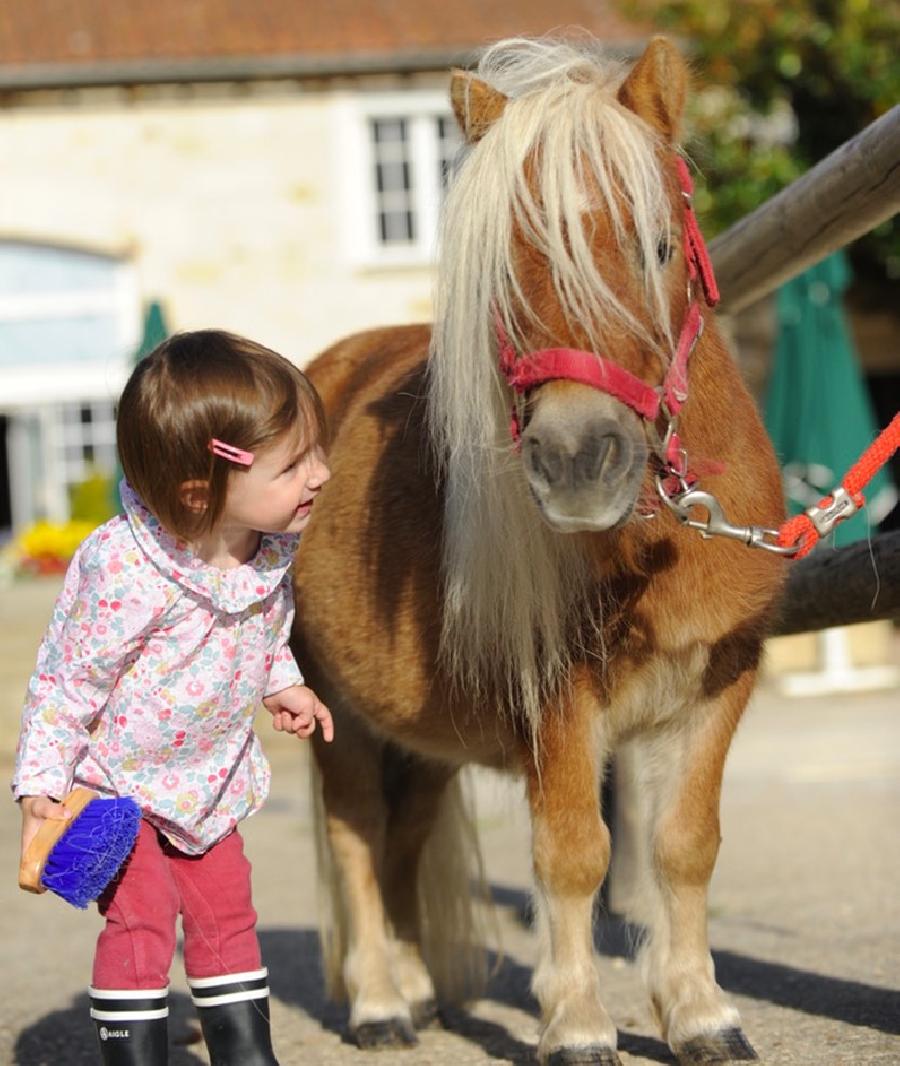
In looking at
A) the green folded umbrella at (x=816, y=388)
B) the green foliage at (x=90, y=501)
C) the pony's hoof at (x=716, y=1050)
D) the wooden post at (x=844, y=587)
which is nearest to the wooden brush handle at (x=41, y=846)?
the pony's hoof at (x=716, y=1050)

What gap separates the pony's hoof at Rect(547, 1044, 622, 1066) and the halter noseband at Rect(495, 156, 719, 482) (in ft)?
3.64

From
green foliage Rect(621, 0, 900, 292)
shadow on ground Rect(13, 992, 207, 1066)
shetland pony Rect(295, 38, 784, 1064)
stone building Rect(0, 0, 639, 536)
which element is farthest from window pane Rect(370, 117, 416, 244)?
shetland pony Rect(295, 38, 784, 1064)

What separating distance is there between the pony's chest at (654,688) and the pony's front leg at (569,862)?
0.19ft

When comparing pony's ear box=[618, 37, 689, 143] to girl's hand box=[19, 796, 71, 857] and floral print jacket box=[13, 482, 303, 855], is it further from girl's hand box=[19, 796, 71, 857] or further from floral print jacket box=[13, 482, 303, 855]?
girl's hand box=[19, 796, 71, 857]

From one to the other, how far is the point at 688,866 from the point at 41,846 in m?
1.29

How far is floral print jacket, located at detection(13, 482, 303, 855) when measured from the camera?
2924 millimetres

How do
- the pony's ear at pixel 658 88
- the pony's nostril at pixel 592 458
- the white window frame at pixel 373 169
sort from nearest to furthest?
the pony's nostril at pixel 592 458 < the pony's ear at pixel 658 88 < the white window frame at pixel 373 169

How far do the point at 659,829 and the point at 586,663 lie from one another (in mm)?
407

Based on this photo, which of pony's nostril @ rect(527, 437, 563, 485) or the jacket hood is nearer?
pony's nostril @ rect(527, 437, 563, 485)

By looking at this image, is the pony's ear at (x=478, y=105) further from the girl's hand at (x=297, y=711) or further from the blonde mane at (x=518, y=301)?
the girl's hand at (x=297, y=711)

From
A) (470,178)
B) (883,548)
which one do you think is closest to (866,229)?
(883,548)

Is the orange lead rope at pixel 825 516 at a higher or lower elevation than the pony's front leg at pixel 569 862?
higher

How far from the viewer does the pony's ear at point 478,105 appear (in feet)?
10.6

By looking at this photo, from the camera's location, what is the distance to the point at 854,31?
1540cm
